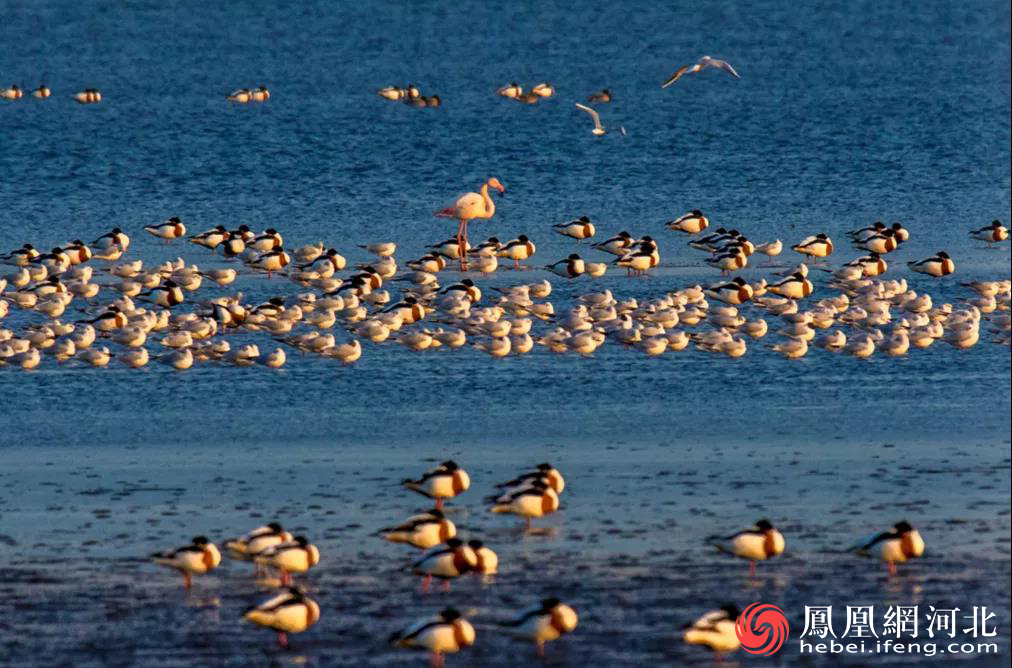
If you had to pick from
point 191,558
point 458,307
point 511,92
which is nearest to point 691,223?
point 458,307

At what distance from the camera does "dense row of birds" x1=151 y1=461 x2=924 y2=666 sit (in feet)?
50.0

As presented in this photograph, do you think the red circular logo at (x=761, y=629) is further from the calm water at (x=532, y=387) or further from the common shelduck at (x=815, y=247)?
the common shelduck at (x=815, y=247)

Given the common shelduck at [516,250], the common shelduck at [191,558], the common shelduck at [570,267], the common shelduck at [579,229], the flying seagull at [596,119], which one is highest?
the flying seagull at [596,119]

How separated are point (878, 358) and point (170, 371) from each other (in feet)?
28.5

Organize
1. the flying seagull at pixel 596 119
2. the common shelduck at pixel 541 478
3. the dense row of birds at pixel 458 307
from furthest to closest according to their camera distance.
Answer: the flying seagull at pixel 596 119
the dense row of birds at pixel 458 307
the common shelduck at pixel 541 478

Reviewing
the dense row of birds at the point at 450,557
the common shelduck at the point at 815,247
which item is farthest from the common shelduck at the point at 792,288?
the dense row of birds at the point at 450,557

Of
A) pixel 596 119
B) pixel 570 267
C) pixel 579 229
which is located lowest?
pixel 570 267

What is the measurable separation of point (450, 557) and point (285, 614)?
168 centimetres

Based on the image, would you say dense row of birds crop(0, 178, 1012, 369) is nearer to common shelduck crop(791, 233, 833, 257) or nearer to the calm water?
common shelduck crop(791, 233, 833, 257)

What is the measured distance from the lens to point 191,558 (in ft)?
55.7

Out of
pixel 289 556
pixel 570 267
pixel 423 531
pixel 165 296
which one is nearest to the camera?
pixel 289 556

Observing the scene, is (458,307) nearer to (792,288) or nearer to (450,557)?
(792,288)

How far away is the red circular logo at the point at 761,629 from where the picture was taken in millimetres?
15414

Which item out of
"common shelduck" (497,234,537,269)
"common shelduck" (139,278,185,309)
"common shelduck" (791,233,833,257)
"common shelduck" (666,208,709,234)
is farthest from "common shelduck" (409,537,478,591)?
"common shelduck" (666,208,709,234)
